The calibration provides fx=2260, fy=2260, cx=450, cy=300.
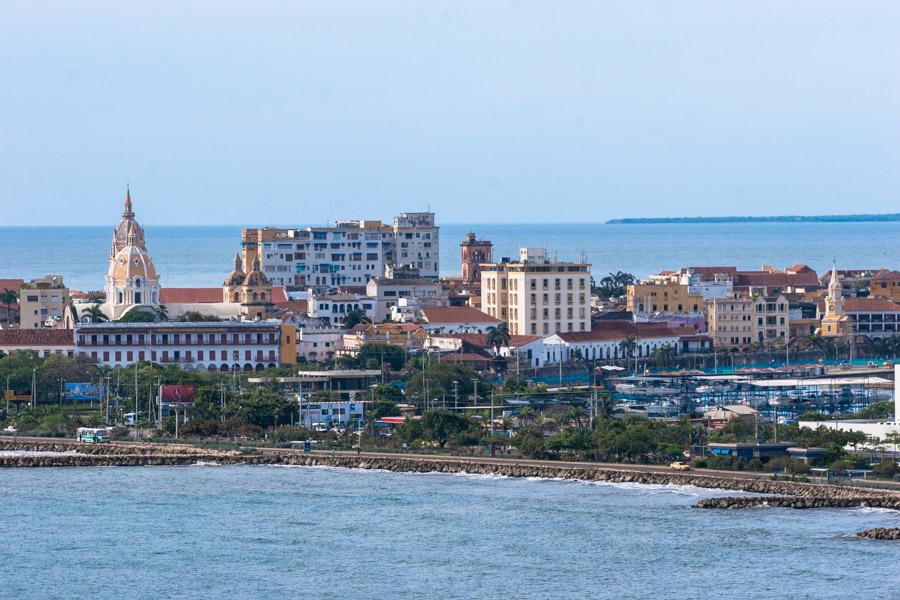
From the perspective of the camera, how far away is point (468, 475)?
219ft

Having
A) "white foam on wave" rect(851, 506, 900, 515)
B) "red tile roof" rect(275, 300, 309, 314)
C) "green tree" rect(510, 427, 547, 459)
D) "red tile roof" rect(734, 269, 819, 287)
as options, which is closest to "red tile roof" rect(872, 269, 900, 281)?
"red tile roof" rect(734, 269, 819, 287)

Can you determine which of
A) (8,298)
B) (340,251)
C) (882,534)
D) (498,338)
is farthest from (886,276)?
(882,534)

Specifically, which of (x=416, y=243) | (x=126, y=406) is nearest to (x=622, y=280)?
(x=416, y=243)

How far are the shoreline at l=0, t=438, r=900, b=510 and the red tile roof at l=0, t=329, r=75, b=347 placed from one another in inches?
969

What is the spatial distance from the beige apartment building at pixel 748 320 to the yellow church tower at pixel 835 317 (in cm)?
211

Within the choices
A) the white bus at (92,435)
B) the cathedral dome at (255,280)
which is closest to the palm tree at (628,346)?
the cathedral dome at (255,280)

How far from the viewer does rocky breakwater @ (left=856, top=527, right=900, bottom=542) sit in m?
53.1

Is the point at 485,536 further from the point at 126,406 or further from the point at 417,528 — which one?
the point at 126,406

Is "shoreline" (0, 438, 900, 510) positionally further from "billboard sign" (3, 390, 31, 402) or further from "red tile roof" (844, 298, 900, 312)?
"red tile roof" (844, 298, 900, 312)

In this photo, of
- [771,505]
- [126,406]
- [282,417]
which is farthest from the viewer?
[126,406]

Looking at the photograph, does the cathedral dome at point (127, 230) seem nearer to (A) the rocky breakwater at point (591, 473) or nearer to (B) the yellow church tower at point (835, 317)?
(B) the yellow church tower at point (835, 317)

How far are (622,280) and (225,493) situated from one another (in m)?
79.6

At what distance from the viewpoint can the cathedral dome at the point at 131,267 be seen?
114562mm

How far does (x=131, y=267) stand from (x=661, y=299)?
93.2 ft
